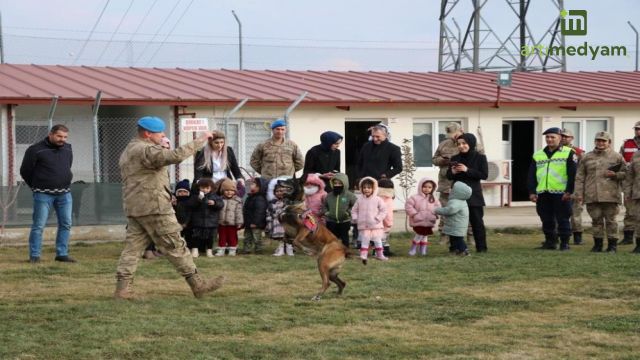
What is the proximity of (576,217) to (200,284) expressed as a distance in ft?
24.9

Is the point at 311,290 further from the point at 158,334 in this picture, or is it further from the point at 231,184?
the point at 231,184

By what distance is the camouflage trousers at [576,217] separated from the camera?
15.7 m

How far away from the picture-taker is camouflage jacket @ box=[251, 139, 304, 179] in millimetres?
14641

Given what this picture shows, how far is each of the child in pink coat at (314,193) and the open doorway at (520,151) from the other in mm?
10332

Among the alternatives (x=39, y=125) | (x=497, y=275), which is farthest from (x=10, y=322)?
(x=39, y=125)

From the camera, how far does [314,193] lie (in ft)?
46.0

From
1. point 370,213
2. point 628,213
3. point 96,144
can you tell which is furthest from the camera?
point 96,144

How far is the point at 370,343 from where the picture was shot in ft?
25.4

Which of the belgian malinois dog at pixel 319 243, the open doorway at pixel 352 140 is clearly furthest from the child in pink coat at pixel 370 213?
the open doorway at pixel 352 140

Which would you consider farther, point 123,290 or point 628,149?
point 628,149

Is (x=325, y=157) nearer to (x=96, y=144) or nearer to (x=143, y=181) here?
(x=96, y=144)

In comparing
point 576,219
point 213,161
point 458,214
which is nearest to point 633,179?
point 576,219

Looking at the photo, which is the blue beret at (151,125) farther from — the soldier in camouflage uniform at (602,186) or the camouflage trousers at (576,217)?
the camouflage trousers at (576,217)

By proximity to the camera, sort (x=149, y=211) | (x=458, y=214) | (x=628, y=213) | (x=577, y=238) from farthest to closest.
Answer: (x=577, y=238)
(x=628, y=213)
(x=458, y=214)
(x=149, y=211)
